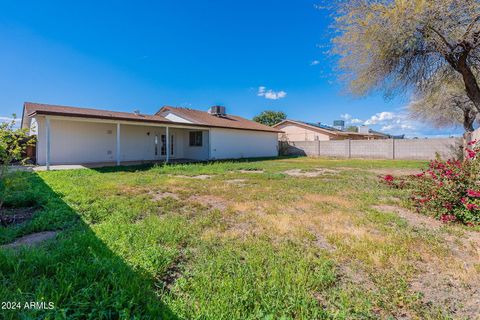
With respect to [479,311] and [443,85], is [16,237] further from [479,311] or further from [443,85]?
[443,85]

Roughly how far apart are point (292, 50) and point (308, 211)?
16.9 m

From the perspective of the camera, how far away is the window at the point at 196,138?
Answer: 56.5 feet

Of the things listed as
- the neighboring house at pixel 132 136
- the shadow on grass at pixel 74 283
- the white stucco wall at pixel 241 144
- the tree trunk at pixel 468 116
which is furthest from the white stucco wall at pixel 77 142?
the tree trunk at pixel 468 116

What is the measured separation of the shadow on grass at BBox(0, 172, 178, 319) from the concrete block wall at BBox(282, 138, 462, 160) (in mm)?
17632

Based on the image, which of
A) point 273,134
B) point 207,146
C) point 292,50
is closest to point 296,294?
point 207,146

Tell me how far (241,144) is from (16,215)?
16.0 meters

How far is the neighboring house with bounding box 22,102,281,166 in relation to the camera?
1150cm

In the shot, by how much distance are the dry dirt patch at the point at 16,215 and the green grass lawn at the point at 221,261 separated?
198 millimetres

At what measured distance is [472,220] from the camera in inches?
150

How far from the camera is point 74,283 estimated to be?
198 centimetres

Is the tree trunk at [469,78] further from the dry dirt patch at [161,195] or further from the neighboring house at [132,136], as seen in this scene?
the neighboring house at [132,136]

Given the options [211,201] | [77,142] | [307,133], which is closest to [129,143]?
[77,142]

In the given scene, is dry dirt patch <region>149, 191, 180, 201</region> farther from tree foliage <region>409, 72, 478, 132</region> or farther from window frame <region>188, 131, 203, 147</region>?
tree foliage <region>409, 72, 478, 132</region>

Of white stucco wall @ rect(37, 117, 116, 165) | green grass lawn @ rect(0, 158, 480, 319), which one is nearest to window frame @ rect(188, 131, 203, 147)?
white stucco wall @ rect(37, 117, 116, 165)
